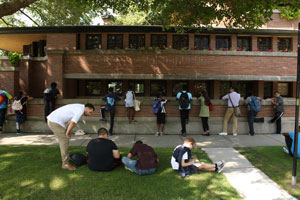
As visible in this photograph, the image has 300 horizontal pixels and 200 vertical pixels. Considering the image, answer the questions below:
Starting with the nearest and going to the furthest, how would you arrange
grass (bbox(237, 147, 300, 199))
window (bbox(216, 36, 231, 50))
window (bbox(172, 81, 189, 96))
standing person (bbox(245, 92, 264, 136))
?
grass (bbox(237, 147, 300, 199))
standing person (bbox(245, 92, 264, 136))
window (bbox(216, 36, 231, 50))
window (bbox(172, 81, 189, 96))

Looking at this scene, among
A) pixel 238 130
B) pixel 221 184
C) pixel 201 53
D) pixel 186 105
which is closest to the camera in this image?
pixel 221 184

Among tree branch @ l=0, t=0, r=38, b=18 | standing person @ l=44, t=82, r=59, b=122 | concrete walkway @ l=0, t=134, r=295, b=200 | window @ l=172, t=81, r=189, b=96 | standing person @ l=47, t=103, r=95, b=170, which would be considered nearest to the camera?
concrete walkway @ l=0, t=134, r=295, b=200

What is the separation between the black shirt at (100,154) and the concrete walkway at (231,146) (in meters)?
2.78

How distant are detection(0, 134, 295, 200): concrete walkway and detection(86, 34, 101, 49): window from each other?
615 centimetres

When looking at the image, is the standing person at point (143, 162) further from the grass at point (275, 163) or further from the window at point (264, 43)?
the window at point (264, 43)

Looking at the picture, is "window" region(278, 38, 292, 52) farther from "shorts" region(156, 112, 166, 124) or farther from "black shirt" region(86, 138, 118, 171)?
"black shirt" region(86, 138, 118, 171)

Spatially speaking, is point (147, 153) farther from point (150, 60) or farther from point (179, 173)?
point (150, 60)

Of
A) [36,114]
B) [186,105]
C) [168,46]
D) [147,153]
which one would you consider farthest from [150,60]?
[147,153]

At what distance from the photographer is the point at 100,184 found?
441 cm

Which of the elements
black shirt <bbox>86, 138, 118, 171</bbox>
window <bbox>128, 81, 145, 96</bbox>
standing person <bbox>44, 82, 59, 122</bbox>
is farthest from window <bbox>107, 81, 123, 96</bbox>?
black shirt <bbox>86, 138, 118, 171</bbox>

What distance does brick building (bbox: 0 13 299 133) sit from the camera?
11469mm

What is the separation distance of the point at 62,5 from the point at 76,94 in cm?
908

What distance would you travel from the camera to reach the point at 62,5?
17.7m

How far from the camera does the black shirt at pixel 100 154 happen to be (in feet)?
15.9
